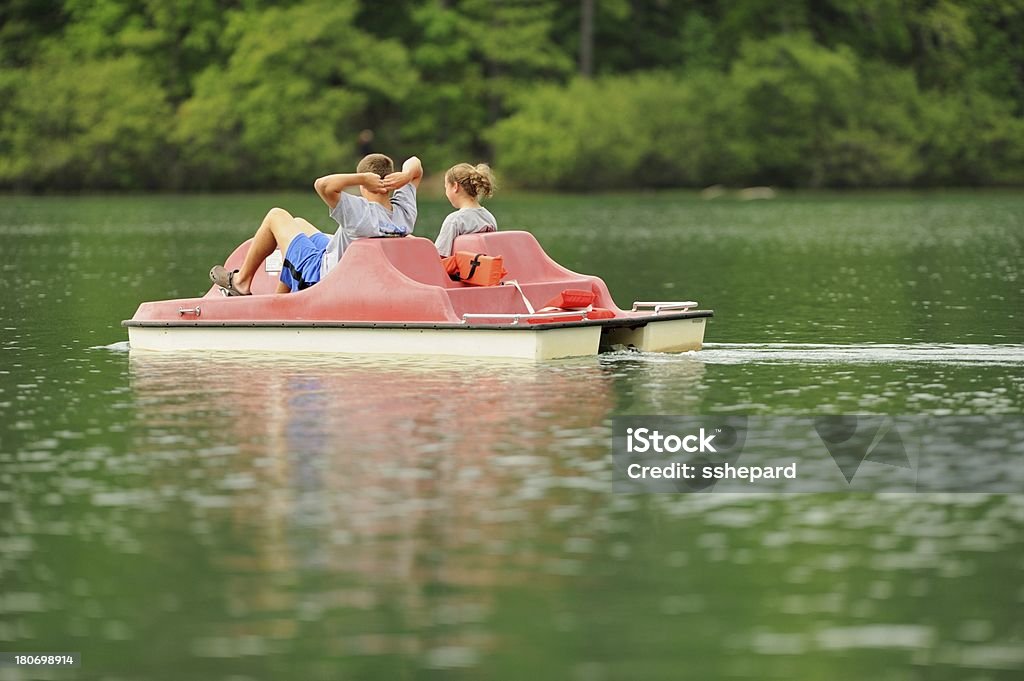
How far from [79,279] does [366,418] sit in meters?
16.3

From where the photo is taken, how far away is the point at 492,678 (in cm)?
682

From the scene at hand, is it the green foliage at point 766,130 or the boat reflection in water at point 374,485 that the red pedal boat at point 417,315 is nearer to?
the boat reflection in water at point 374,485

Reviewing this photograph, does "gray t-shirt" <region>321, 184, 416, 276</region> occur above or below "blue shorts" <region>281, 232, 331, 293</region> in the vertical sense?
above

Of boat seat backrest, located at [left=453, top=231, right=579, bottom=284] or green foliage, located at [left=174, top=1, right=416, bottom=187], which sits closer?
boat seat backrest, located at [left=453, top=231, right=579, bottom=284]

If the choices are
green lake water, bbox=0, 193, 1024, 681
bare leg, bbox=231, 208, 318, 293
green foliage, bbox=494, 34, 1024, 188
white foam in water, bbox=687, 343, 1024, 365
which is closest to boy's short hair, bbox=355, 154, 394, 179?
bare leg, bbox=231, 208, 318, 293

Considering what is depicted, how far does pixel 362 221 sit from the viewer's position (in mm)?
16094

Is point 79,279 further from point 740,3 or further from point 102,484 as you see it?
point 740,3

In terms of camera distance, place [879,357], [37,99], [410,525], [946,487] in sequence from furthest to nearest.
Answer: [37,99] → [879,357] → [946,487] → [410,525]

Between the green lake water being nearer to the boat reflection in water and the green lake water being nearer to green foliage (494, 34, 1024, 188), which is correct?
the boat reflection in water

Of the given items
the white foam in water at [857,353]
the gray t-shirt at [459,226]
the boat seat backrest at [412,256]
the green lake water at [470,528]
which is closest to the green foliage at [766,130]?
the green lake water at [470,528]

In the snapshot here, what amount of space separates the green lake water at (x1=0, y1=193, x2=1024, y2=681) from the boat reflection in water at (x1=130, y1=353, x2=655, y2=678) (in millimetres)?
24

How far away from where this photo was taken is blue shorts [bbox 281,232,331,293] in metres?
16.4

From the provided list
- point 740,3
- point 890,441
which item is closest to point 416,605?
point 890,441

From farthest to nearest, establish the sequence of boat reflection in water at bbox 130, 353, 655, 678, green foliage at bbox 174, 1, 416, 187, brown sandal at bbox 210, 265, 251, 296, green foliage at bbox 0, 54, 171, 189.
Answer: green foliage at bbox 174, 1, 416, 187 < green foliage at bbox 0, 54, 171, 189 < brown sandal at bbox 210, 265, 251, 296 < boat reflection in water at bbox 130, 353, 655, 678
